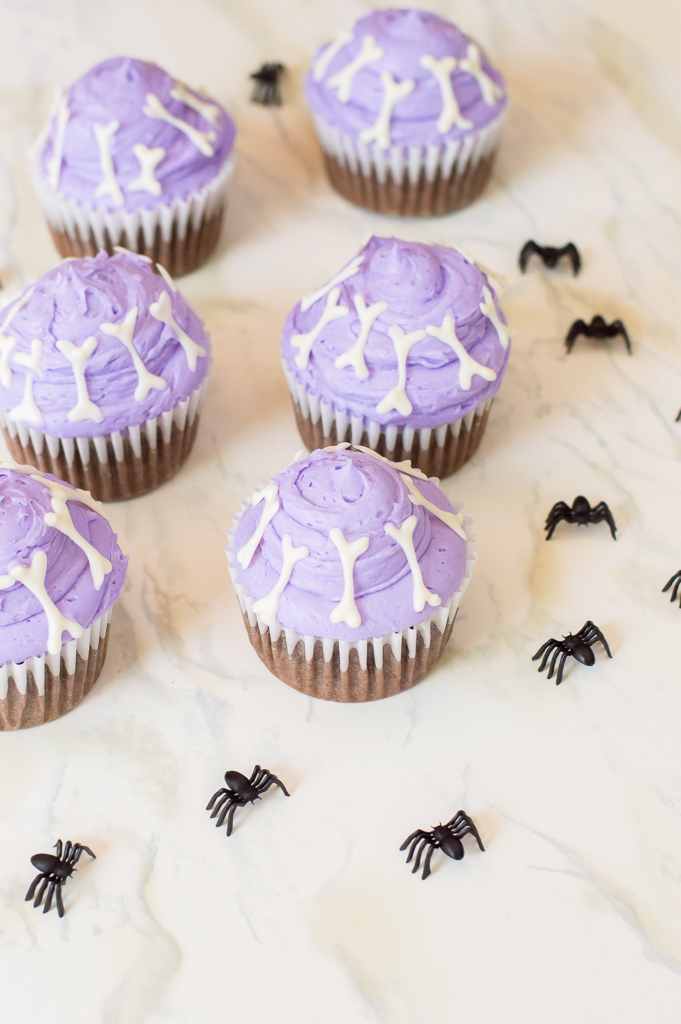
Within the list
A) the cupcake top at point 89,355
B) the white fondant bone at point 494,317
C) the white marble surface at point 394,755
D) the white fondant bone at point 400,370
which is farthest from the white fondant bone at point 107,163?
the white fondant bone at point 494,317

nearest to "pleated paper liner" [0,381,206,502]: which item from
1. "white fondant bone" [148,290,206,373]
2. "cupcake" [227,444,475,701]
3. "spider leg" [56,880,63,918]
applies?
"white fondant bone" [148,290,206,373]

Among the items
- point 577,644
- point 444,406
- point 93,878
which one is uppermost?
point 444,406

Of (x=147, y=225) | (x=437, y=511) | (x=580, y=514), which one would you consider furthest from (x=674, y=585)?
(x=147, y=225)

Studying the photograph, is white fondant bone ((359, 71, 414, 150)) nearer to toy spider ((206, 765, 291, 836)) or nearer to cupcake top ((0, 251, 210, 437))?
cupcake top ((0, 251, 210, 437))

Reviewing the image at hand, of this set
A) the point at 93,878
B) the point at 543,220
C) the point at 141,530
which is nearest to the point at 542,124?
the point at 543,220

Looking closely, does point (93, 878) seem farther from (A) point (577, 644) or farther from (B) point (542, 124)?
(B) point (542, 124)
